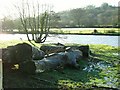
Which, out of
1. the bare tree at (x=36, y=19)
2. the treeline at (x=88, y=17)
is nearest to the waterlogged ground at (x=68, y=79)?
the bare tree at (x=36, y=19)

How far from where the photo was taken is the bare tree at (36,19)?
34.2m

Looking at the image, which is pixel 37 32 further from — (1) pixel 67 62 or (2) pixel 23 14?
(1) pixel 67 62

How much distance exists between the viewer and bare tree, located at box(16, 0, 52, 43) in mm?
34225

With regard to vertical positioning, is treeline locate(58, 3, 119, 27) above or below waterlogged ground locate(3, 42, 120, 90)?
above

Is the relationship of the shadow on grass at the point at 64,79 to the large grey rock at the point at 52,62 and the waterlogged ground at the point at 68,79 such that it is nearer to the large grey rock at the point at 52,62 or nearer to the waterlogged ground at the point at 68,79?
the waterlogged ground at the point at 68,79

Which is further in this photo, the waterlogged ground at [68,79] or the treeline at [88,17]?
the treeline at [88,17]

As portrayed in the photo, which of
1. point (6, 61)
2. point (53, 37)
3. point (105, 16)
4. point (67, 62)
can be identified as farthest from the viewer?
point (105, 16)

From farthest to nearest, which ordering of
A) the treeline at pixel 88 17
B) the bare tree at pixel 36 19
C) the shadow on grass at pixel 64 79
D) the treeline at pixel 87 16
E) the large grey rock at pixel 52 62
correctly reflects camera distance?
the treeline at pixel 87 16
the treeline at pixel 88 17
the bare tree at pixel 36 19
the large grey rock at pixel 52 62
the shadow on grass at pixel 64 79

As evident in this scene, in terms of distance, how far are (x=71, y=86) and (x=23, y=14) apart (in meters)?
27.1

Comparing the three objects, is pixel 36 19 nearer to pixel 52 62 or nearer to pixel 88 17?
pixel 52 62

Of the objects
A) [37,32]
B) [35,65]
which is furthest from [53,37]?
[35,65]

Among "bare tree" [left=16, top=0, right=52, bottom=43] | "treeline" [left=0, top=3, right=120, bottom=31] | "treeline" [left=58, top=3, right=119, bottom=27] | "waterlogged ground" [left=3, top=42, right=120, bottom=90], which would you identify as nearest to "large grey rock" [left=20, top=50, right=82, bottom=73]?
"waterlogged ground" [left=3, top=42, right=120, bottom=90]

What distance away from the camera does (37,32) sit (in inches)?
1353

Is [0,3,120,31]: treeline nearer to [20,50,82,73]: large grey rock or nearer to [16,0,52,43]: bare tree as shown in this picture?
[16,0,52,43]: bare tree
